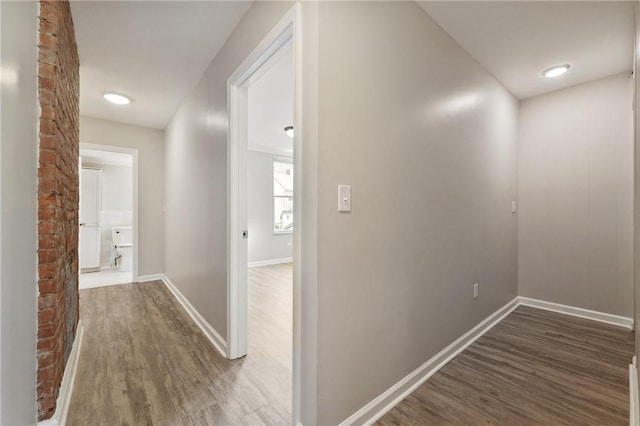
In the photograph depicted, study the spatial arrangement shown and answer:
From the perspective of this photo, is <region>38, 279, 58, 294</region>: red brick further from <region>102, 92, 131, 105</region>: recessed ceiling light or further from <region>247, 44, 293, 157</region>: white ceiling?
<region>102, 92, 131, 105</region>: recessed ceiling light

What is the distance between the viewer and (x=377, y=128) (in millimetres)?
1512

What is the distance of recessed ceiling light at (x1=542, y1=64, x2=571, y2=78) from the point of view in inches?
101

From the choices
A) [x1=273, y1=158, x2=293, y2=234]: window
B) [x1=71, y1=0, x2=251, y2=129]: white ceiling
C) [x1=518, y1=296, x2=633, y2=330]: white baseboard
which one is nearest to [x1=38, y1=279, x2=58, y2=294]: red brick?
[x1=71, y1=0, x2=251, y2=129]: white ceiling

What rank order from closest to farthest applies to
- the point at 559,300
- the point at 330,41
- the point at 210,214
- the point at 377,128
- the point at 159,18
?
the point at 330,41 < the point at 377,128 < the point at 159,18 < the point at 210,214 < the point at 559,300

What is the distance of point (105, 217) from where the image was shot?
5.80 meters

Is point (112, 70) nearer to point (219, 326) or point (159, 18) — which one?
point (159, 18)

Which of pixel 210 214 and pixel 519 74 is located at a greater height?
pixel 519 74

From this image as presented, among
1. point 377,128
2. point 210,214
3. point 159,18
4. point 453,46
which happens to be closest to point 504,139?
point 453,46

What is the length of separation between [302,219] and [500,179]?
101 inches

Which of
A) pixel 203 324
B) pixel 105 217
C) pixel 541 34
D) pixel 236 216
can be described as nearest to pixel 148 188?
pixel 105 217

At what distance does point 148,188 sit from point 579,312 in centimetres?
606

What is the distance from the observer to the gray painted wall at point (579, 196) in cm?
265

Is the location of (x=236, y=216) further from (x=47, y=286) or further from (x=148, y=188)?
(x=148, y=188)

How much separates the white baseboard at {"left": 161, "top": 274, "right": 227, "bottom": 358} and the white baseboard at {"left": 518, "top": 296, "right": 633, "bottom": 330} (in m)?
3.44
